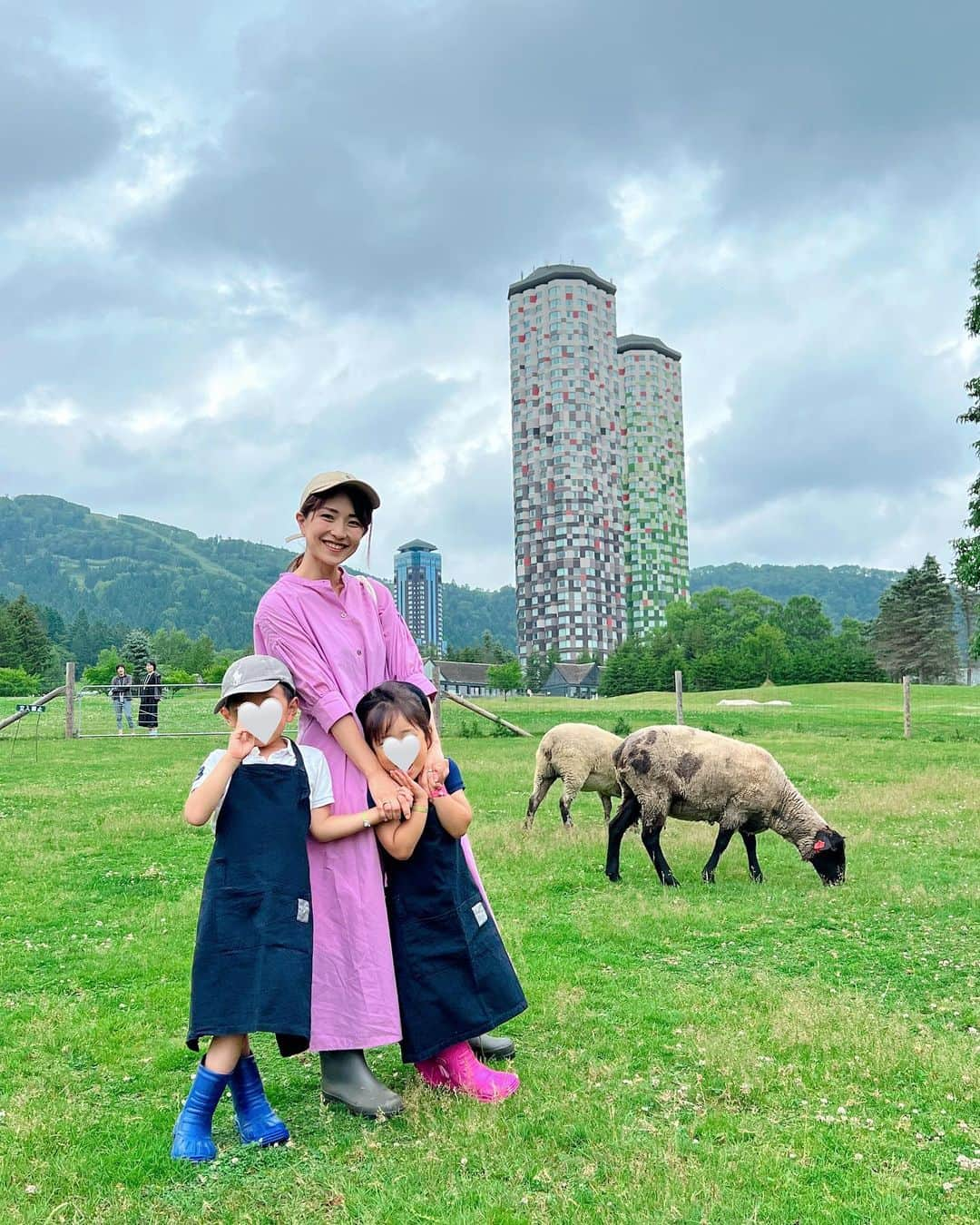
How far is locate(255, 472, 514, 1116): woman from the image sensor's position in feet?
16.2

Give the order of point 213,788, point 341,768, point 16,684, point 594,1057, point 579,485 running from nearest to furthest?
1. point 213,788
2. point 341,768
3. point 594,1057
4. point 16,684
5. point 579,485

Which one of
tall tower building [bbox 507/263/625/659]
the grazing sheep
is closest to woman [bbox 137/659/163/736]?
the grazing sheep

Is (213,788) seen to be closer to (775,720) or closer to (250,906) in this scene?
(250,906)

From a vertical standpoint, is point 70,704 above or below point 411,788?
below

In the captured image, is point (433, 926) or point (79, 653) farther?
point (79, 653)

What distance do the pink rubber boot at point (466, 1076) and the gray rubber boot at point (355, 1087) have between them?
0.88ft

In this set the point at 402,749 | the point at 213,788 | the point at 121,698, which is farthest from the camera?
the point at 121,698

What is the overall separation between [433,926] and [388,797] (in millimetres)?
769

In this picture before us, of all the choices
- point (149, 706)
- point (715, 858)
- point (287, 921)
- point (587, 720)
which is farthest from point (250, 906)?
point (587, 720)

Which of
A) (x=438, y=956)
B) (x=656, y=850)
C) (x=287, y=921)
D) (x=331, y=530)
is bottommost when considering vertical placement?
(x=656, y=850)

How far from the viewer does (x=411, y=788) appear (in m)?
5.04

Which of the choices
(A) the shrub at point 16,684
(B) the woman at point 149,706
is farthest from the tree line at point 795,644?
(B) the woman at point 149,706

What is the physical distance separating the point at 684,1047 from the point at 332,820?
266 centimetres

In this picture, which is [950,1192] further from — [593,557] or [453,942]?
[593,557]
